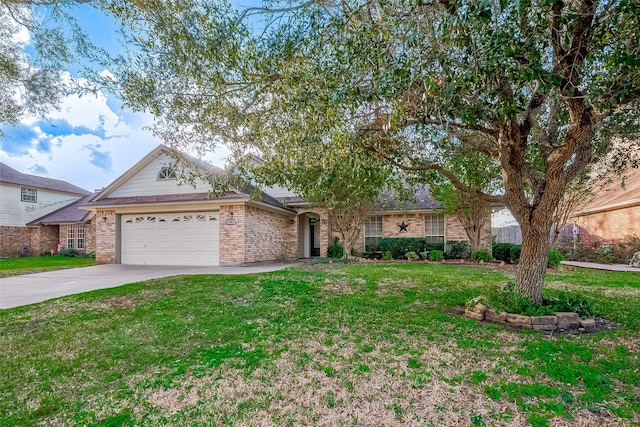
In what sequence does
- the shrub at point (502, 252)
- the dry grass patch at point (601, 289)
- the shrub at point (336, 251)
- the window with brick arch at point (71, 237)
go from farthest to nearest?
the window with brick arch at point (71, 237), the shrub at point (336, 251), the shrub at point (502, 252), the dry grass patch at point (601, 289)

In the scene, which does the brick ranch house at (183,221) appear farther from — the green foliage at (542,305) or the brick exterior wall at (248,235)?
the green foliage at (542,305)

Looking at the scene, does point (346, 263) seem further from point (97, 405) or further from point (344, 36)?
point (97, 405)

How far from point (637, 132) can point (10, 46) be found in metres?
12.5

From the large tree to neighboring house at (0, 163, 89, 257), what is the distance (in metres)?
22.1

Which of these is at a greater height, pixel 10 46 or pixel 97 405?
pixel 10 46

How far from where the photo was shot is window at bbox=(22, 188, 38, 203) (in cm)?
2327

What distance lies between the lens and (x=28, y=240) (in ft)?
76.2

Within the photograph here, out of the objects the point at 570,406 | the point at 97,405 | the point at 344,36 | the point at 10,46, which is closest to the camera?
the point at 570,406

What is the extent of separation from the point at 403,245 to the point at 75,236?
2070cm

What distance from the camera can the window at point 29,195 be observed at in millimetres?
23266

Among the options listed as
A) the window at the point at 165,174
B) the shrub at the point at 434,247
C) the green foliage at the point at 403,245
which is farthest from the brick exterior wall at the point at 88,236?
the shrub at the point at 434,247

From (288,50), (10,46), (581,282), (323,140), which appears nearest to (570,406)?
(323,140)

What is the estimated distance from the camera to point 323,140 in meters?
4.84

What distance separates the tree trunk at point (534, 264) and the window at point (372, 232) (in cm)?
1261
